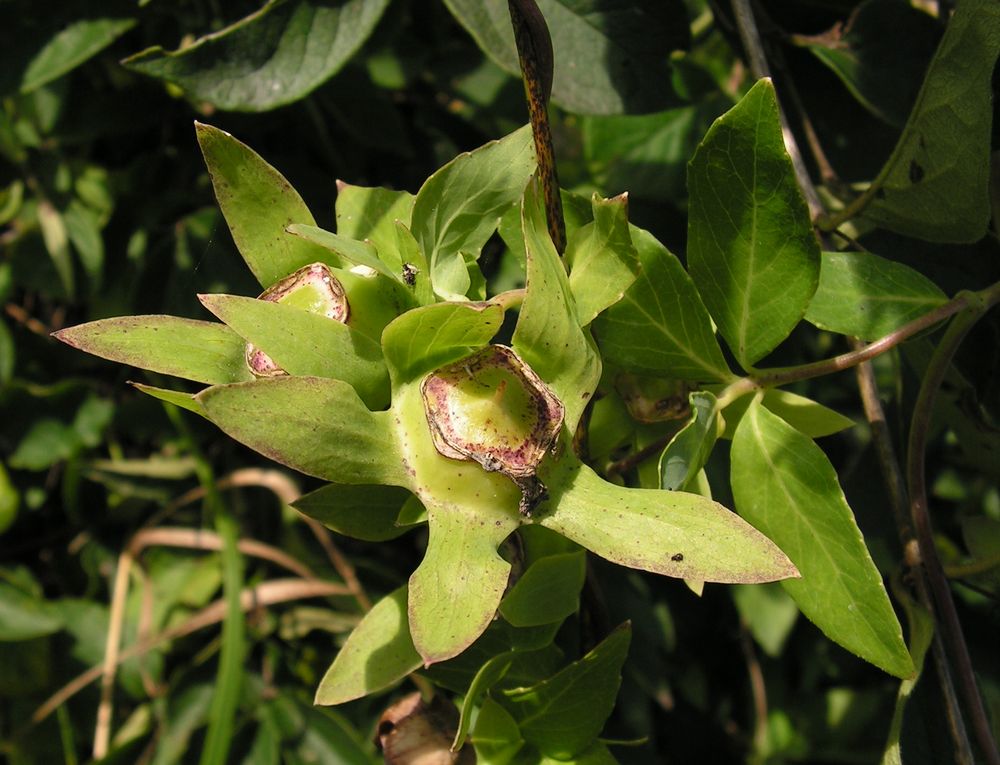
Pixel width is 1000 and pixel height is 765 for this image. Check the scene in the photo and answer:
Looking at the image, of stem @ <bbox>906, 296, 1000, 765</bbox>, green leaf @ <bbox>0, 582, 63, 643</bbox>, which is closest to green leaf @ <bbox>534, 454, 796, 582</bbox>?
stem @ <bbox>906, 296, 1000, 765</bbox>

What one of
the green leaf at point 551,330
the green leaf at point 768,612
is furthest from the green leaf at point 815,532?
the green leaf at point 768,612

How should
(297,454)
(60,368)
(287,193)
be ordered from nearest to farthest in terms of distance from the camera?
(297,454), (287,193), (60,368)

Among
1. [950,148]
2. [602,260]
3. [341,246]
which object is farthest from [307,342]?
[950,148]

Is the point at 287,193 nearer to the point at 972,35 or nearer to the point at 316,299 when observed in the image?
the point at 316,299

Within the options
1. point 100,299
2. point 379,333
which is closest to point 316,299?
point 379,333

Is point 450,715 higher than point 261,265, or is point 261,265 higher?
point 261,265

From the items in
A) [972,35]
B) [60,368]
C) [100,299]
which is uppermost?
[972,35]

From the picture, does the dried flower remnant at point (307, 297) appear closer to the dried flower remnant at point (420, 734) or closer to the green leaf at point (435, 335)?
the green leaf at point (435, 335)

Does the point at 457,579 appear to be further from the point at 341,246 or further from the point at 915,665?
the point at 915,665
